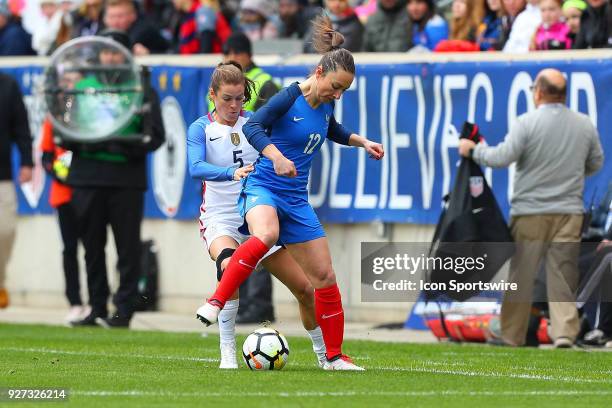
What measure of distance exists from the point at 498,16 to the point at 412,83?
4.03 ft

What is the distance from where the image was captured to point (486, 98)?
→ 1606 cm

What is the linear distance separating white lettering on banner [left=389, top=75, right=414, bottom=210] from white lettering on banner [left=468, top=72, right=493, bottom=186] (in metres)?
0.82

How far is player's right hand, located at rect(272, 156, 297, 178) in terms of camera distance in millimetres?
10273

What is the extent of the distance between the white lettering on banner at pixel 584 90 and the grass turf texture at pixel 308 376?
248 centimetres

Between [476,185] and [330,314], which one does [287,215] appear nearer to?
[330,314]

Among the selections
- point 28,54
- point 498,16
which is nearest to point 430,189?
point 498,16

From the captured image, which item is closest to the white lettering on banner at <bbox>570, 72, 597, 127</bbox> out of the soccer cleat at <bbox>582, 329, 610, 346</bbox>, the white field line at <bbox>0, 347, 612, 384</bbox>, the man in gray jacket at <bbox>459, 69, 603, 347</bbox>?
the man in gray jacket at <bbox>459, 69, 603, 347</bbox>

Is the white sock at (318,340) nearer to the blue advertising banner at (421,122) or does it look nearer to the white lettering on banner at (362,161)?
the blue advertising banner at (421,122)

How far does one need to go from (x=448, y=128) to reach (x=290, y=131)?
5.87 m

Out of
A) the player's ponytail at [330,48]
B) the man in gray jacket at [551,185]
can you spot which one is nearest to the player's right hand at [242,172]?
the player's ponytail at [330,48]

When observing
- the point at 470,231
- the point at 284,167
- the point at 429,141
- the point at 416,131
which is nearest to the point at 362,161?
the point at 416,131

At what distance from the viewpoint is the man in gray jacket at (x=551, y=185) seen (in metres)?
14.2

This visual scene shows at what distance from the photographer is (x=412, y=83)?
55.0ft

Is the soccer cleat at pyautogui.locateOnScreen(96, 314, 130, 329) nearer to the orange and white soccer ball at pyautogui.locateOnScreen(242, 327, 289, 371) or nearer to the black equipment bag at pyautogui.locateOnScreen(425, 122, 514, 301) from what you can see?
the black equipment bag at pyautogui.locateOnScreen(425, 122, 514, 301)
